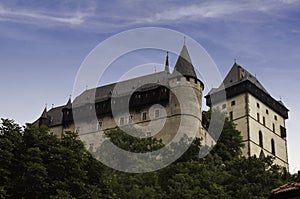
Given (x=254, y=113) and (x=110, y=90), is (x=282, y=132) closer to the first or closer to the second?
(x=254, y=113)

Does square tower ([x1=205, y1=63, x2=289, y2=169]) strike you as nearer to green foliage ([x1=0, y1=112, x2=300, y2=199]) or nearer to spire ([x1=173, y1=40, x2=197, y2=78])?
spire ([x1=173, y1=40, x2=197, y2=78])

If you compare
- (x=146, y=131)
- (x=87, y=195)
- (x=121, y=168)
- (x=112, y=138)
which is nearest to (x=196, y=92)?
(x=146, y=131)

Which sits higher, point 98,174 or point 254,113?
point 254,113

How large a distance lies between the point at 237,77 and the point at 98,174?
161 ft

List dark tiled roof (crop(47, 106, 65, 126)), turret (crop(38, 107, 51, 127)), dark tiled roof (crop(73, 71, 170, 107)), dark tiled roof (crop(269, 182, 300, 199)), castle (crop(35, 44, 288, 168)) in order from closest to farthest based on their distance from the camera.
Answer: dark tiled roof (crop(269, 182, 300, 199)) < castle (crop(35, 44, 288, 168)) < dark tiled roof (crop(73, 71, 170, 107)) < dark tiled roof (crop(47, 106, 65, 126)) < turret (crop(38, 107, 51, 127))

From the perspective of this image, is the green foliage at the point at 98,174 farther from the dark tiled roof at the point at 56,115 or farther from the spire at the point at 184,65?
the dark tiled roof at the point at 56,115

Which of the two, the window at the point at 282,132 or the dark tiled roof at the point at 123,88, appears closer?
the dark tiled roof at the point at 123,88

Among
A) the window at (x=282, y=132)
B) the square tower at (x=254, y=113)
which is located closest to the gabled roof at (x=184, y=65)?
the square tower at (x=254, y=113)

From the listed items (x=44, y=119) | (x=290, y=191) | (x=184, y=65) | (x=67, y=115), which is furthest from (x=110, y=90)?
(x=290, y=191)

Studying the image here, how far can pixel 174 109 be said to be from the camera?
201 feet

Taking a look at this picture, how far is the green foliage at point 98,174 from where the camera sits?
27.9 meters

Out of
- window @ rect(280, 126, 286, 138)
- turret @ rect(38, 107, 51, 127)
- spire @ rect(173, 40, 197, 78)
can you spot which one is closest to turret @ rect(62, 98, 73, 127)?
turret @ rect(38, 107, 51, 127)

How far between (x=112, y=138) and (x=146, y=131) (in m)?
10.2

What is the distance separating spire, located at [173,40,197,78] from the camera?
210ft
